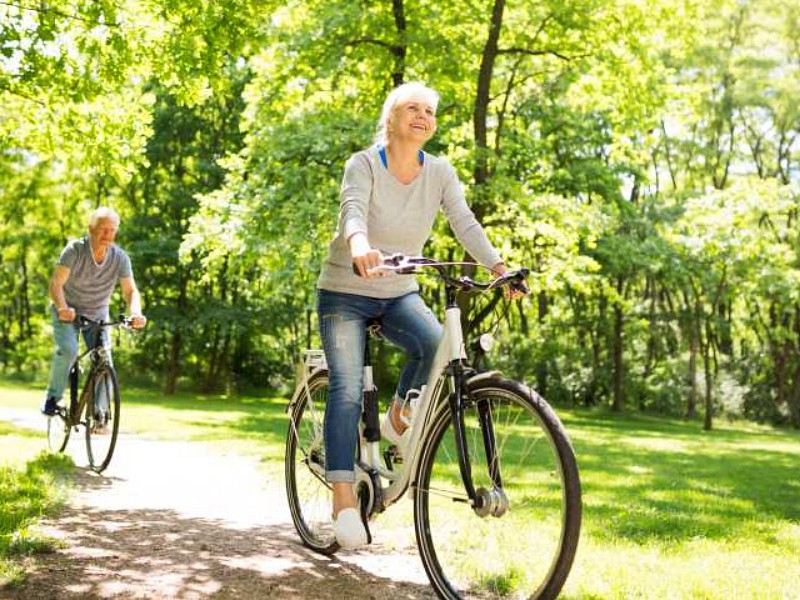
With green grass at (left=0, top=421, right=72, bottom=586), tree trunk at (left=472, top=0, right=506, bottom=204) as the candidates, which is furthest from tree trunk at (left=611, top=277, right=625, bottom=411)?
green grass at (left=0, top=421, right=72, bottom=586)

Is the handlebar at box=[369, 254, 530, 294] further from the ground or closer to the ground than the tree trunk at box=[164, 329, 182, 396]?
further from the ground

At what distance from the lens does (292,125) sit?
56.5 ft

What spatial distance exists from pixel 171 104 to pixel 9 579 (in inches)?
992

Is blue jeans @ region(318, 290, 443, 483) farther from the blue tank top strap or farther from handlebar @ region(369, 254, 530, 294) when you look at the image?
the blue tank top strap

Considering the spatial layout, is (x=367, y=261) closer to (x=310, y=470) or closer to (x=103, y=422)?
(x=310, y=470)

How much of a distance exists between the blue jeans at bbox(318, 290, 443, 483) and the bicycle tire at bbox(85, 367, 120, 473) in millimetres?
3667

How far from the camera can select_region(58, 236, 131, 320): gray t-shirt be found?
7582mm

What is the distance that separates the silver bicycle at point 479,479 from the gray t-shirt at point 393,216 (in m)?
0.44

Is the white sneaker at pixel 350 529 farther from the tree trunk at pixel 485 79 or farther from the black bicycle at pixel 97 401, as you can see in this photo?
the tree trunk at pixel 485 79

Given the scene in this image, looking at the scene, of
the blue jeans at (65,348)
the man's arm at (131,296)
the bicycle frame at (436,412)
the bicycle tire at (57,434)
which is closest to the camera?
the bicycle frame at (436,412)

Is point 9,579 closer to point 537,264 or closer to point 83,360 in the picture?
point 83,360

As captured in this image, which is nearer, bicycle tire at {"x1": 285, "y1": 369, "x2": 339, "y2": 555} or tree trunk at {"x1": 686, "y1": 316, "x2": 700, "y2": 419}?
bicycle tire at {"x1": 285, "y1": 369, "x2": 339, "y2": 555}

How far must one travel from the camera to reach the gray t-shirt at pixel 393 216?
4129 mm

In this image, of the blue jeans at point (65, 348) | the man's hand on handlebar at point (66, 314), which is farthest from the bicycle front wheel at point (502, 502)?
the blue jeans at point (65, 348)
